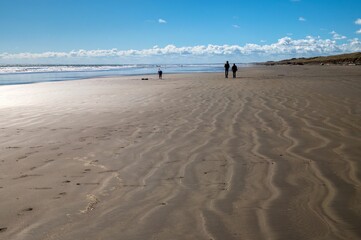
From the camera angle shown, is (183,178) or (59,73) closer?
(183,178)

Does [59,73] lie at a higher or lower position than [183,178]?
higher

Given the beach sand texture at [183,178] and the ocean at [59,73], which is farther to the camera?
the ocean at [59,73]

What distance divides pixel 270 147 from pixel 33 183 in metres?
3.65

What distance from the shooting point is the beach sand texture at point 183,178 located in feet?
10.2

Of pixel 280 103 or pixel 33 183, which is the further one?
pixel 280 103

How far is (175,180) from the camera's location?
14.5ft

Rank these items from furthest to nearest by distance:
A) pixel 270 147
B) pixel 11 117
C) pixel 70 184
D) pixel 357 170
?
1. pixel 11 117
2. pixel 270 147
3. pixel 357 170
4. pixel 70 184

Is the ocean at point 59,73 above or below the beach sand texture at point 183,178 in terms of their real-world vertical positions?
above

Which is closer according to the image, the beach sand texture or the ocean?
the beach sand texture

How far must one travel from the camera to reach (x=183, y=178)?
4473 millimetres

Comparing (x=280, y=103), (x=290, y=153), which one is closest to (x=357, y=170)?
(x=290, y=153)

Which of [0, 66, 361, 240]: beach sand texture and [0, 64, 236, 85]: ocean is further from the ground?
[0, 64, 236, 85]: ocean

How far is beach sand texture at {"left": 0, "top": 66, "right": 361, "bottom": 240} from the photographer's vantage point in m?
3.11

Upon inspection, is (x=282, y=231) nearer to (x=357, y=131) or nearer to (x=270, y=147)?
(x=270, y=147)
